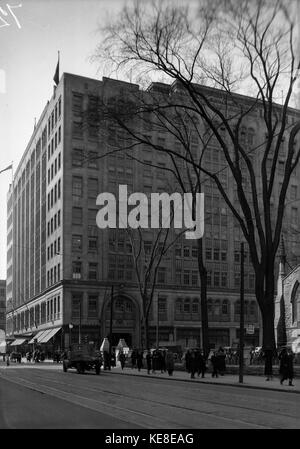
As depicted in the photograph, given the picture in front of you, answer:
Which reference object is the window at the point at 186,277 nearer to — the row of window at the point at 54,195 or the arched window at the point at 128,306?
the arched window at the point at 128,306

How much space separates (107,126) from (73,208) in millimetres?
42297

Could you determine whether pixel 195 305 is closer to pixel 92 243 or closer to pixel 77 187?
pixel 92 243

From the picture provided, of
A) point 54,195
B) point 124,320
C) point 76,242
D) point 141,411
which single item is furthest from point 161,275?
point 141,411

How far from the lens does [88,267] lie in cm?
7500

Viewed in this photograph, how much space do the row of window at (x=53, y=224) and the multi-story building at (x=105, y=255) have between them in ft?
0.41

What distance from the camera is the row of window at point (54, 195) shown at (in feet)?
255

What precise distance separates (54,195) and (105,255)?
10553 millimetres

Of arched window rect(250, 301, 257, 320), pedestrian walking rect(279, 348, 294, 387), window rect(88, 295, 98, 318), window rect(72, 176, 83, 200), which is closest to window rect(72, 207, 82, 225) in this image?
window rect(72, 176, 83, 200)

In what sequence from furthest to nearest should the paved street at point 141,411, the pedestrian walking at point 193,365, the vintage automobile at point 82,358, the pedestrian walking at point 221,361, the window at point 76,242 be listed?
the window at point 76,242
the vintage automobile at point 82,358
the pedestrian walking at point 221,361
the pedestrian walking at point 193,365
the paved street at point 141,411

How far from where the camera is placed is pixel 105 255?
Result: 7669cm

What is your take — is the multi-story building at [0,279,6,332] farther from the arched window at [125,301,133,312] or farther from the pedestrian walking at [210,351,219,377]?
the pedestrian walking at [210,351,219,377]

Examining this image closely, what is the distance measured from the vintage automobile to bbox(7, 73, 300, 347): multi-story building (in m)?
31.5

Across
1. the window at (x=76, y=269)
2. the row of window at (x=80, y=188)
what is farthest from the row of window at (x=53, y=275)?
the row of window at (x=80, y=188)
